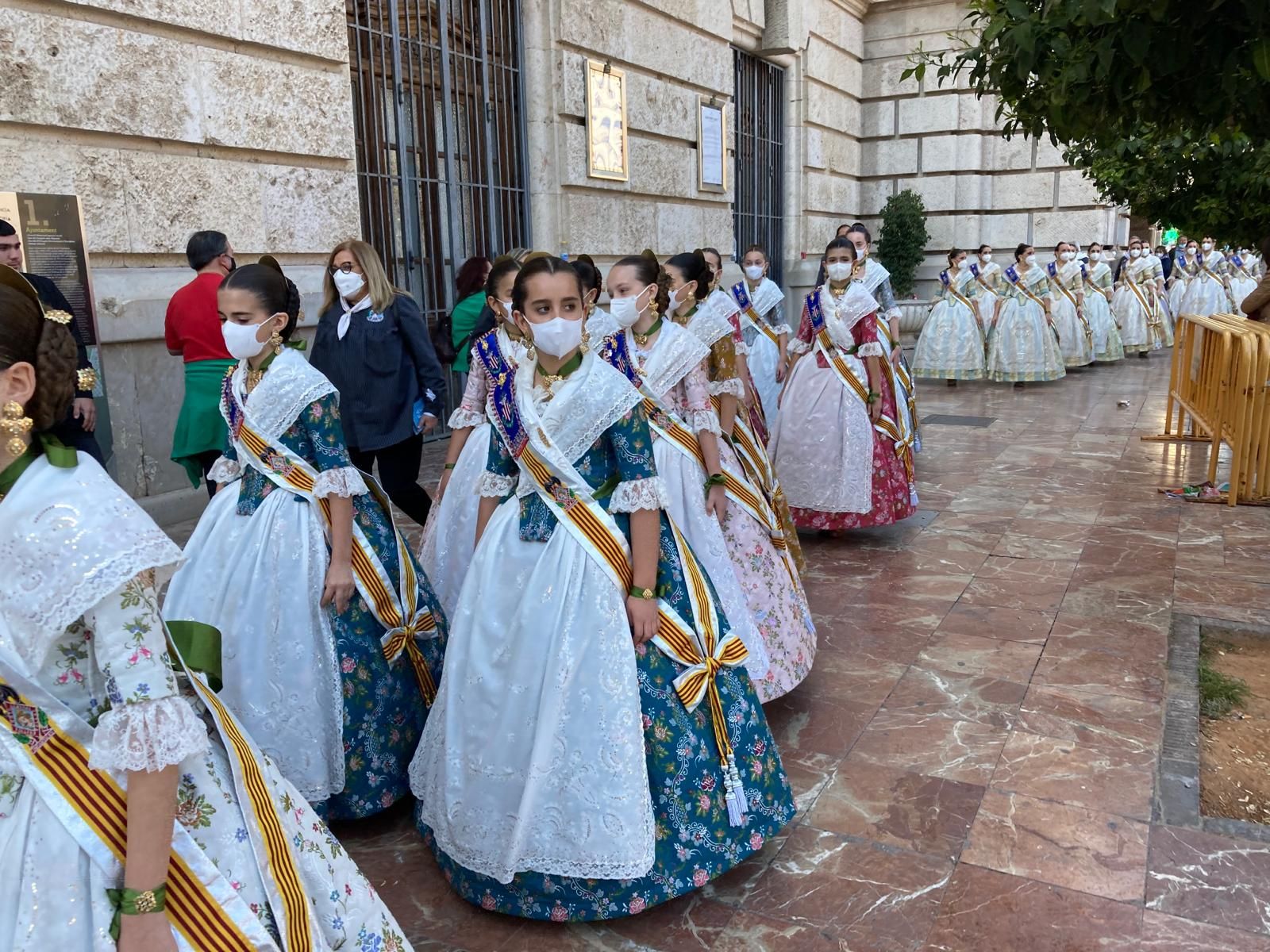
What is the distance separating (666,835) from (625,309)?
6.64ft

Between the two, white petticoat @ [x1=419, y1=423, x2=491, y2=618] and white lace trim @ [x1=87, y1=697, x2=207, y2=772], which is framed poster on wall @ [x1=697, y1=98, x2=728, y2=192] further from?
white lace trim @ [x1=87, y1=697, x2=207, y2=772]

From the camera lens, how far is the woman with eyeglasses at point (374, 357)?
4562mm

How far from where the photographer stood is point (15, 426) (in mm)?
1375

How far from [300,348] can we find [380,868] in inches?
60.6

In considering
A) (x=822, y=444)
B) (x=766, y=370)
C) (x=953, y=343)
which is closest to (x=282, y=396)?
(x=822, y=444)

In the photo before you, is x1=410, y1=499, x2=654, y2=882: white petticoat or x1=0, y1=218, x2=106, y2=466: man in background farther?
x1=0, y1=218, x2=106, y2=466: man in background

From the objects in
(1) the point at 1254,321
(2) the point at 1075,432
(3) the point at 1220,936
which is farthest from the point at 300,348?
(2) the point at 1075,432

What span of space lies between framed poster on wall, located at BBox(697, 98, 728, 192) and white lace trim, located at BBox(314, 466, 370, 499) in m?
9.81

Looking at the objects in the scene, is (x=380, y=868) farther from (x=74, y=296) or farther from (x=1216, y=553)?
(x=1216, y=553)

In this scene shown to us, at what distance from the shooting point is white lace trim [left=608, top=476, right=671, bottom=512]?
2553 millimetres

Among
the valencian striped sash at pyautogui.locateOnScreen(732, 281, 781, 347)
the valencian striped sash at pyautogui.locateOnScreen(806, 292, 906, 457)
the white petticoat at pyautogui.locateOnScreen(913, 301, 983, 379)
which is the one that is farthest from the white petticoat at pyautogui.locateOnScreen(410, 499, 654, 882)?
the white petticoat at pyautogui.locateOnScreen(913, 301, 983, 379)

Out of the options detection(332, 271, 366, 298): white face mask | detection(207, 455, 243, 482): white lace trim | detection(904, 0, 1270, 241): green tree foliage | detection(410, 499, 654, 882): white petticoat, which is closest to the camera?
detection(410, 499, 654, 882): white petticoat

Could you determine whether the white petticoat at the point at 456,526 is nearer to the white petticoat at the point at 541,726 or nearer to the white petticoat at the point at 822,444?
the white petticoat at the point at 541,726

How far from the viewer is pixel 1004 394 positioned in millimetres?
12500
